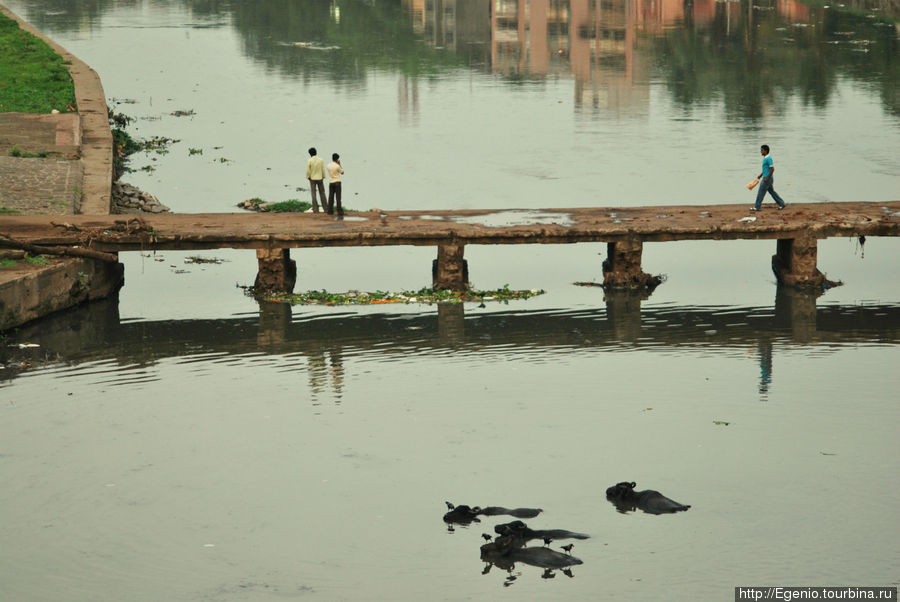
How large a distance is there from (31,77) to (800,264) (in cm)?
2763

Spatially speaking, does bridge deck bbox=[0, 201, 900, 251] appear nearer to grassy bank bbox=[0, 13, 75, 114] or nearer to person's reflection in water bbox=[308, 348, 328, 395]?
person's reflection in water bbox=[308, 348, 328, 395]

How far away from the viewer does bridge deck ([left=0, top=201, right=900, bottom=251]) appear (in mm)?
25422

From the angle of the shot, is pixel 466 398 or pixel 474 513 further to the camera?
pixel 466 398

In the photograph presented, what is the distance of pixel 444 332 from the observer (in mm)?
24531

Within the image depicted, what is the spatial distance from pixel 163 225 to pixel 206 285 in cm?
191

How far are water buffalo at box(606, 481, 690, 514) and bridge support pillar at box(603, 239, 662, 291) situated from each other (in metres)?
9.84

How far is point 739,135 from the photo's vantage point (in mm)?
43375

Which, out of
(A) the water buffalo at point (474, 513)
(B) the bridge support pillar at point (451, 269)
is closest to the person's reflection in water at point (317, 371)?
(B) the bridge support pillar at point (451, 269)

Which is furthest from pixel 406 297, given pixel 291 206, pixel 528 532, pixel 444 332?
pixel 528 532

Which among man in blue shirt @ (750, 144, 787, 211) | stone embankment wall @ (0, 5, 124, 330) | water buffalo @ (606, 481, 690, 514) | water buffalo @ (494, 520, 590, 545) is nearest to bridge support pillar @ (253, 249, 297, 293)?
stone embankment wall @ (0, 5, 124, 330)

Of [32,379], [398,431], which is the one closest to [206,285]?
[32,379]

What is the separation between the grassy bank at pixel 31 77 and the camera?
40031mm

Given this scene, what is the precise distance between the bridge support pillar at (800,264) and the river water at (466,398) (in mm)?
444

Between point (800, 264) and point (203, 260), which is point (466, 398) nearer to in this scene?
point (800, 264)
